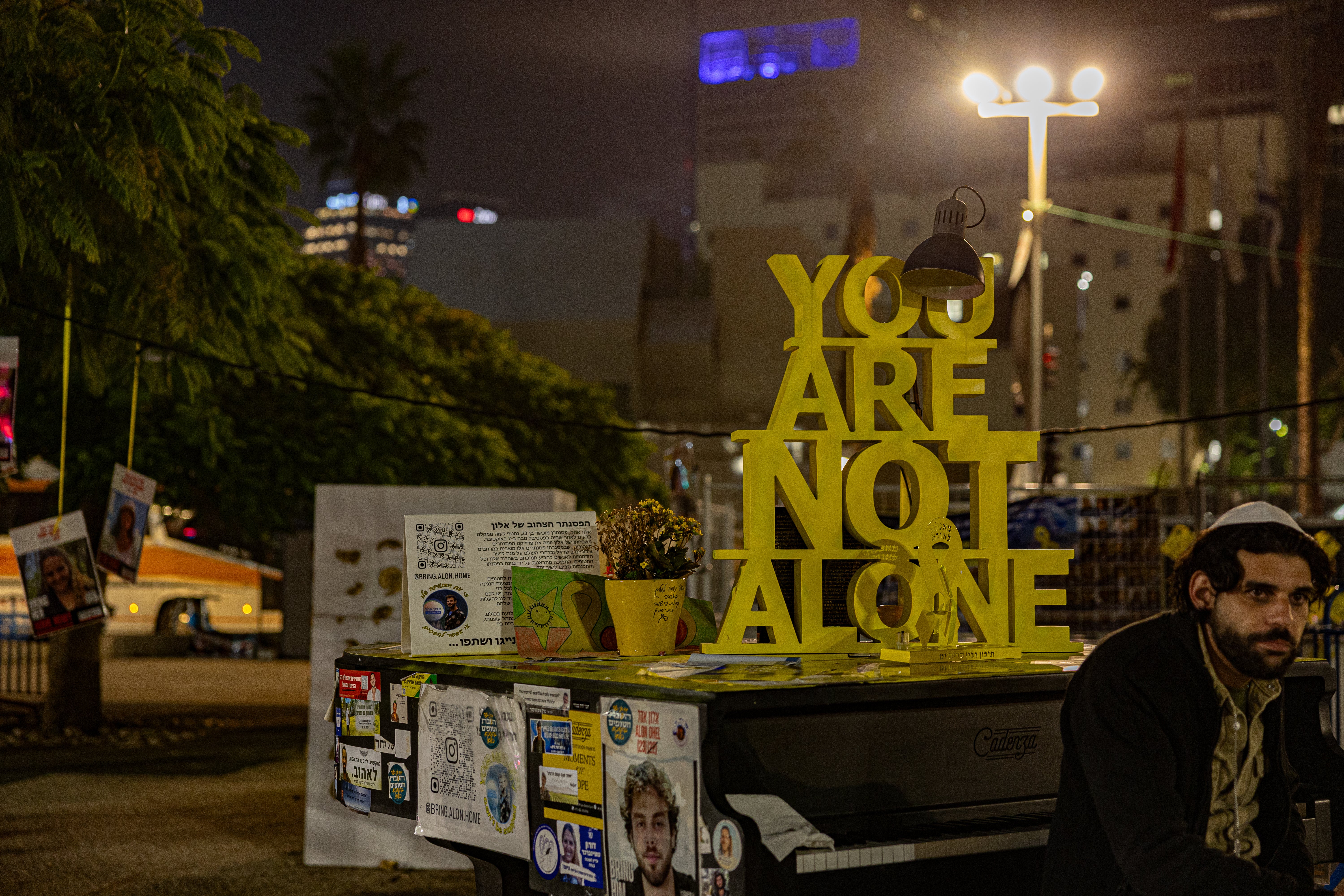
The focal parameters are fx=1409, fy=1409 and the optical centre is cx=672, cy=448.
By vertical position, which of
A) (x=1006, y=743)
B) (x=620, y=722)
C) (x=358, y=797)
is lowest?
(x=358, y=797)

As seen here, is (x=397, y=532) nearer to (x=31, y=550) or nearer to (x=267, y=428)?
(x=31, y=550)

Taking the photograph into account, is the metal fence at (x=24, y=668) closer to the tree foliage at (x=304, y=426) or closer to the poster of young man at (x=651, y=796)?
the tree foliage at (x=304, y=426)

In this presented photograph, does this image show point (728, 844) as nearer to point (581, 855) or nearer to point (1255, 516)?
point (581, 855)

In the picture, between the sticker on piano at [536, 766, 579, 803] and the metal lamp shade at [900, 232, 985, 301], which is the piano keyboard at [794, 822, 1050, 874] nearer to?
the sticker on piano at [536, 766, 579, 803]

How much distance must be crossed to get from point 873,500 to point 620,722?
169 cm

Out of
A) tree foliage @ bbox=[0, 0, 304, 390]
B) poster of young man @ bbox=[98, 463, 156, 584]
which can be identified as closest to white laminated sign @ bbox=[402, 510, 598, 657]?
tree foliage @ bbox=[0, 0, 304, 390]

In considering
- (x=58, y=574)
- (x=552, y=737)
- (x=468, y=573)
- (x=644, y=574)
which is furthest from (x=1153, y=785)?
(x=58, y=574)

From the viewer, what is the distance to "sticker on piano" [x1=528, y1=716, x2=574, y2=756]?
163 inches

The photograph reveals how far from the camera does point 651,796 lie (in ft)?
12.4

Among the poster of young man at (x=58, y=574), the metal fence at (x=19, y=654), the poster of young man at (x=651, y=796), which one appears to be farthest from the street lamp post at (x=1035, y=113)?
the metal fence at (x=19, y=654)

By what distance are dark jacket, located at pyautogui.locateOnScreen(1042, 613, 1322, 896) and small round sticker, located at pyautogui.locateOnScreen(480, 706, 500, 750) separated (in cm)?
175

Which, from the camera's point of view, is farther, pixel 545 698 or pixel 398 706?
pixel 398 706

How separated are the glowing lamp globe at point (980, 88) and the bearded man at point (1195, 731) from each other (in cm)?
1178

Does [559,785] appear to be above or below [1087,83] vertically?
below
